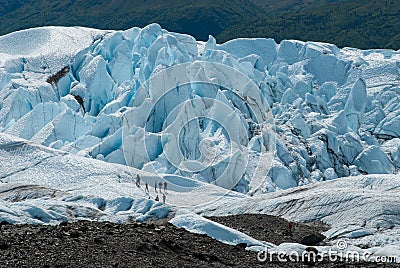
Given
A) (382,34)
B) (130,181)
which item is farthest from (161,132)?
(382,34)

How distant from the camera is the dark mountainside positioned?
121 m

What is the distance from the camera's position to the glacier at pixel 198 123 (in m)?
27.3

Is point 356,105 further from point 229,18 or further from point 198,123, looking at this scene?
point 229,18

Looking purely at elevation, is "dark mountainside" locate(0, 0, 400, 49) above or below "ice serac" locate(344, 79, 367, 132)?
below

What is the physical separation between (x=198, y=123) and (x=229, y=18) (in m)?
129

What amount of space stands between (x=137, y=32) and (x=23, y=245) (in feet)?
131

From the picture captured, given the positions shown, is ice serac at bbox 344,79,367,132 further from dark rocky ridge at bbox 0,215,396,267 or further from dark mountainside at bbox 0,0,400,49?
dark mountainside at bbox 0,0,400,49

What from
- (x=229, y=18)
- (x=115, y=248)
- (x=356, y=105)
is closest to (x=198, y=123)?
(x=356, y=105)

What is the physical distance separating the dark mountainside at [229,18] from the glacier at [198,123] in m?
64.4

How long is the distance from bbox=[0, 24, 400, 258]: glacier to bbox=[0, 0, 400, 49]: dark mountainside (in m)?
64.4

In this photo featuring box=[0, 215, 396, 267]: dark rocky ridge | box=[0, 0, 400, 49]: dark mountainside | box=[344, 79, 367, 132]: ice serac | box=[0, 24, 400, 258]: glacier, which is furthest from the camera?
box=[0, 0, 400, 49]: dark mountainside

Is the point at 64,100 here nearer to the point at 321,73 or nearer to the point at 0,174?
the point at 0,174

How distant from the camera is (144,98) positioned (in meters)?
41.9

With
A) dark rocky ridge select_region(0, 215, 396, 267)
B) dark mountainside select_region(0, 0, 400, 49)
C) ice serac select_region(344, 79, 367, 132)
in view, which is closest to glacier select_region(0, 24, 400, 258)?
ice serac select_region(344, 79, 367, 132)
